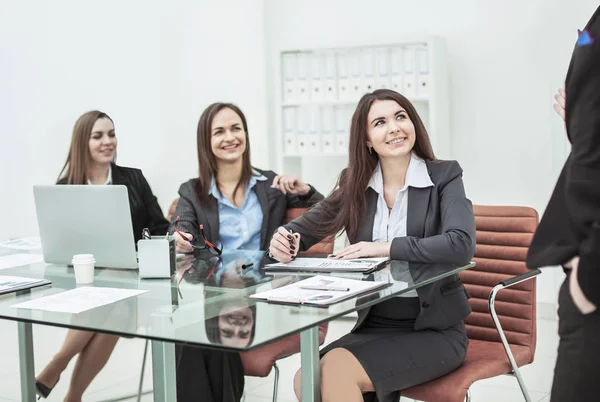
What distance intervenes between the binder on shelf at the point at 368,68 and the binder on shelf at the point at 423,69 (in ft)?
0.93

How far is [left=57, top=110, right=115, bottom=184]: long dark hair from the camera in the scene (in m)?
3.43

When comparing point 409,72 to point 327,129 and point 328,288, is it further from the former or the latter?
point 328,288

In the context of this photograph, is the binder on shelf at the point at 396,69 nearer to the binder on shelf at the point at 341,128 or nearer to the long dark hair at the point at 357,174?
the binder on shelf at the point at 341,128

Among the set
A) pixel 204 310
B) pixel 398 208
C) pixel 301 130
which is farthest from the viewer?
pixel 301 130

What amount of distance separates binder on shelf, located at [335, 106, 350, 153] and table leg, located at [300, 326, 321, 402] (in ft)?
10.2

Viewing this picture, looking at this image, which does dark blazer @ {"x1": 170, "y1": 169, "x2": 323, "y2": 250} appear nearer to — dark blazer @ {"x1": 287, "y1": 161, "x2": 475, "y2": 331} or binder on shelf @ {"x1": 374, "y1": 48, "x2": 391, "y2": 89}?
dark blazer @ {"x1": 287, "y1": 161, "x2": 475, "y2": 331}

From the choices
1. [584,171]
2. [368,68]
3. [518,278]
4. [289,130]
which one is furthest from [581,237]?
Answer: [289,130]

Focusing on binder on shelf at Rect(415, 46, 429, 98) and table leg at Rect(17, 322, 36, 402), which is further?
binder on shelf at Rect(415, 46, 429, 98)

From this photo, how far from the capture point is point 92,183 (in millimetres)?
3438

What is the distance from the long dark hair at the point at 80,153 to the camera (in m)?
3.43

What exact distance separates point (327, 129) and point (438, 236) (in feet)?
8.99

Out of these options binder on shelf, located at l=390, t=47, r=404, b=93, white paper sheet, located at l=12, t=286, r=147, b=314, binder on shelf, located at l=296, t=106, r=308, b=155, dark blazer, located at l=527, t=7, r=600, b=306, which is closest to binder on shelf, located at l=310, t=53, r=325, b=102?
binder on shelf, located at l=296, t=106, r=308, b=155

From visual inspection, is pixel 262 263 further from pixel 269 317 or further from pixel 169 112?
pixel 169 112

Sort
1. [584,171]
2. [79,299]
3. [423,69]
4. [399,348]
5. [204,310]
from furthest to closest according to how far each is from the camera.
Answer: [423,69] → [399,348] → [79,299] → [204,310] → [584,171]
